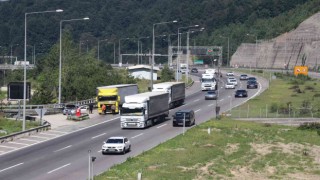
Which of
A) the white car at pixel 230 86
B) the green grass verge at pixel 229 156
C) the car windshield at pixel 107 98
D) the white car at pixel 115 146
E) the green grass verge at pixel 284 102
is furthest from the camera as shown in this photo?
the white car at pixel 230 86

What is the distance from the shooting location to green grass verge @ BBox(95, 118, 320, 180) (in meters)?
42.9

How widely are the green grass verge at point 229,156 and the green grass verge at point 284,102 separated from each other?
33.7 feet

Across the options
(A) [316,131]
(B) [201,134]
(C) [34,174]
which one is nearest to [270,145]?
(B) [201,134]

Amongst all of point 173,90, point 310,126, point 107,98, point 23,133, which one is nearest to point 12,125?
point 23,133

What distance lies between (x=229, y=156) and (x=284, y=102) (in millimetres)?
41069

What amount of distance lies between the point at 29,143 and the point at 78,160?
10675 millimetres

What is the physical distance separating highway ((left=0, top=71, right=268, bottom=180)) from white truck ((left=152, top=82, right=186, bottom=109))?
17.1ft

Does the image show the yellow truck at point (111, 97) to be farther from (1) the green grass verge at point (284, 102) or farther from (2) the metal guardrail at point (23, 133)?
(1) the green grass verge at point (284, 102)

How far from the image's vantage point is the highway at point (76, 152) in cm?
4353

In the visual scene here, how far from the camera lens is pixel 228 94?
349ft

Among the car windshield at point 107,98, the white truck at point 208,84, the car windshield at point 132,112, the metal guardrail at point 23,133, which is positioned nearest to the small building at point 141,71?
the white truck at point 208,84

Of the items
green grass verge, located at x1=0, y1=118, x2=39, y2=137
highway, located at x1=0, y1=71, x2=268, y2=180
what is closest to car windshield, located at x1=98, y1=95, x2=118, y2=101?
highway, located at x1=0, y1=71, x2=268, y2=180

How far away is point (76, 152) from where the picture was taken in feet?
170

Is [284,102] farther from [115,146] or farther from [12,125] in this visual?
[115,146]
